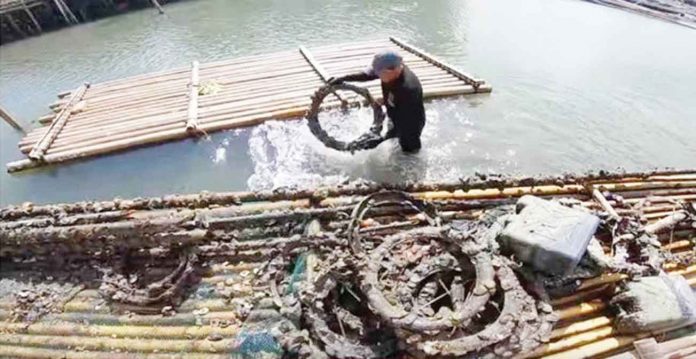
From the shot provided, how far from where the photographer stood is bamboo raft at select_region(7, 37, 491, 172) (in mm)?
7621

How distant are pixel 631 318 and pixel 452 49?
27.5 ft

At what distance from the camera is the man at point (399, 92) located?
550 cm

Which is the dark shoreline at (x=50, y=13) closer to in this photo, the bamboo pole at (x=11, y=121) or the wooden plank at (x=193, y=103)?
the bamboo pole at (x=11, y=121)

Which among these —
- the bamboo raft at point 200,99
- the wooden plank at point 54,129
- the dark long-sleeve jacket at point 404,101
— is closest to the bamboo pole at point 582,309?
the dark long-sleeve jacket at point 404,101

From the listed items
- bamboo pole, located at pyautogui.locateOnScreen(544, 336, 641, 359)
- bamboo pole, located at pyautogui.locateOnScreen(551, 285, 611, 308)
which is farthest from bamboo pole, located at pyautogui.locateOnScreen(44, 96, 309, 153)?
bamboo pole, located at pyautogui.locateOnScreen(544, 336, 641, 359)

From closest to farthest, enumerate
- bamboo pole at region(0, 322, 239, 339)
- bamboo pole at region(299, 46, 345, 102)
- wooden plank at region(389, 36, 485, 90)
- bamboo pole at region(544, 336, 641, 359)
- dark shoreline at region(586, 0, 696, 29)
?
1. bamboo pole at region(544, 336, 641, 359)
2. bamboo pole at region(0, 322, 239, 339)
3. wooden plank at region(389, 36, 485, 90)
4. bamboo pole at region(299, 46, 345, 102)
5. dark shoreline at region(586, 0, 696, 29)

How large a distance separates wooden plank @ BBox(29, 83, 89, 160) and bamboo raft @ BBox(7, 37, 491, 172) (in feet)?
0.04

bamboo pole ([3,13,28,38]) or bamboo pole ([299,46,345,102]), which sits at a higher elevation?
bamboo pole ([299,46,345,102])

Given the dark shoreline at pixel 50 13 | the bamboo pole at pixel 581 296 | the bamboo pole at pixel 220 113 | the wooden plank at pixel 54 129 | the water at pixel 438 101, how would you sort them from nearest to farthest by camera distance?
the bamboo pole at pixel 581 296 < the water at pixel 438 101 < the wooden plank at pixel 54 129 < the bamboo pole at pixel 220 113 < the dark shoreline at pixel 50 13

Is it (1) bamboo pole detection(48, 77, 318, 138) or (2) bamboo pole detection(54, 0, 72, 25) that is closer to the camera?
(1) bamboo pole detection(48, 77, 318, 138)

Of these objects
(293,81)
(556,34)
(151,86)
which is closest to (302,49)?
(293,81)

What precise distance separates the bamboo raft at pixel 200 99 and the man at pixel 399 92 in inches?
68.1

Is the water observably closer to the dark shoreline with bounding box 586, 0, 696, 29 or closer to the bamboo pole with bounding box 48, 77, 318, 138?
the dark shoreline with bounding box 586, 0, 696, 29

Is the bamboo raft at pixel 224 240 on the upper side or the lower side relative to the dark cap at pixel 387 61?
lower
